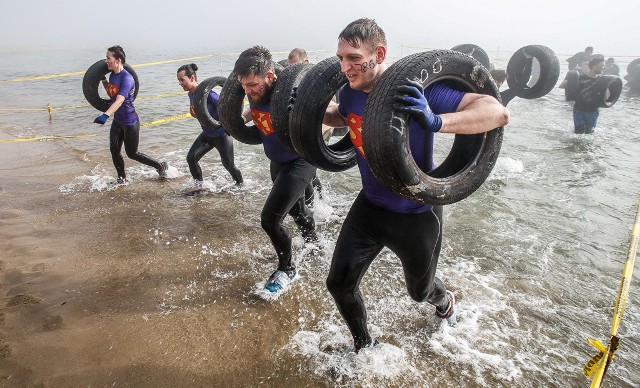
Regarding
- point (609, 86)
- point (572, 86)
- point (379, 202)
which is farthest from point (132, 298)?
point (572, 86)

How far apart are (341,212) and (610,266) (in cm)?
309

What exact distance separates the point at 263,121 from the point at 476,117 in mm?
2151

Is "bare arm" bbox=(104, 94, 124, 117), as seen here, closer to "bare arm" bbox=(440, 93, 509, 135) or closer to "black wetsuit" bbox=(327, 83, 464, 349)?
"black wetsuit" bbox=(327, 83, 464, 349)

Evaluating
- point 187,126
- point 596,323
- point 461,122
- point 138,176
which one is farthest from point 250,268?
point 187,126

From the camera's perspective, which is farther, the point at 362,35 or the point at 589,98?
the point at 589,98

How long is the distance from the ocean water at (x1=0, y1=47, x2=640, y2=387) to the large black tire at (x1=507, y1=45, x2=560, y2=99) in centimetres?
212

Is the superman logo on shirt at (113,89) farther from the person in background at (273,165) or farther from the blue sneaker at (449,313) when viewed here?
the blue sneaker at (449,313)

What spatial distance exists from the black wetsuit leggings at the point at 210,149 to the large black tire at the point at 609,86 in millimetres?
8166

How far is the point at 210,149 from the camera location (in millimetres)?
5801

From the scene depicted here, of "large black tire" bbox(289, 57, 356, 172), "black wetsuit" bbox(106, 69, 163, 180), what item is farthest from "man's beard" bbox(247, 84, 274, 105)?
"black wetsuit" bbox(106, 69, 163, 180)

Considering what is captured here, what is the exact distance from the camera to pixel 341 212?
532 centimetres

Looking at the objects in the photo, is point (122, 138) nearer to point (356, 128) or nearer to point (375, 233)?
point (356, 128)

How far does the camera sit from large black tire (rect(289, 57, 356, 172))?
103 inches

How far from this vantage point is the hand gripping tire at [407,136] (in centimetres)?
175
